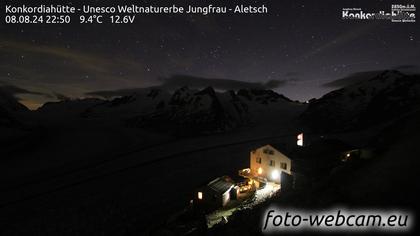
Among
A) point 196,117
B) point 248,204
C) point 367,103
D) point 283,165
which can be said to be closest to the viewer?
point 248,204

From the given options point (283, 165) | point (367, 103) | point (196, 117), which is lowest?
point (196, 117)

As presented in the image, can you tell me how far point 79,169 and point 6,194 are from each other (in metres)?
15.0

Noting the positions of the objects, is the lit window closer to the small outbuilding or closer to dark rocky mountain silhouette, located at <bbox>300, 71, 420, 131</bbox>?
the small outbuilding

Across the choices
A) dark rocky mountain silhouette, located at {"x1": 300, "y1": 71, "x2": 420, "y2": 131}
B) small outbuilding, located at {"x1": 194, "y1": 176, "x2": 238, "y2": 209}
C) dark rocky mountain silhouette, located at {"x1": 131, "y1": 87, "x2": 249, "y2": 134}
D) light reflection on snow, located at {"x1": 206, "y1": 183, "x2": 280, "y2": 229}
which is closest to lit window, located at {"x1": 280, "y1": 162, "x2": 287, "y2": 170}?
light reflection on snow, located at {"x1": 206, "y1": 183, "x2": 280, "y2": 229}

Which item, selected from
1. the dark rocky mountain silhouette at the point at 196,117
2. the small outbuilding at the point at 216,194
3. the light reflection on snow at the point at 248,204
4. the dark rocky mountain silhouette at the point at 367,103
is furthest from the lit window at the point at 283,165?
the dark rocky mountain silhouette at the point at 367,103

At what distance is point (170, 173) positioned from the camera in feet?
148

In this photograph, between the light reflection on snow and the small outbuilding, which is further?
the small outbuilding

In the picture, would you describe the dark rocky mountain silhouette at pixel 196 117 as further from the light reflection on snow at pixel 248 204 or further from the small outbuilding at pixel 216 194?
the light reflection on snow at pixel 248 204

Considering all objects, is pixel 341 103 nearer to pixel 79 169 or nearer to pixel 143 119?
pixel 143 119

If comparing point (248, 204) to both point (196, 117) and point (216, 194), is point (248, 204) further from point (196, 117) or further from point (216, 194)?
point (196, 117)

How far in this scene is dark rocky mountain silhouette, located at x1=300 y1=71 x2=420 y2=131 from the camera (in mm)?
132250

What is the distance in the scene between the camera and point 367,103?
146000 millimetres

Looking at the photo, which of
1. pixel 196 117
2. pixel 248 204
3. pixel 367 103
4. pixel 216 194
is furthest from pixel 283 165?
pixel 367 103

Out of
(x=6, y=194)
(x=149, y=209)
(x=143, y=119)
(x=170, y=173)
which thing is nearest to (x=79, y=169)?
(x=6, y=194)
